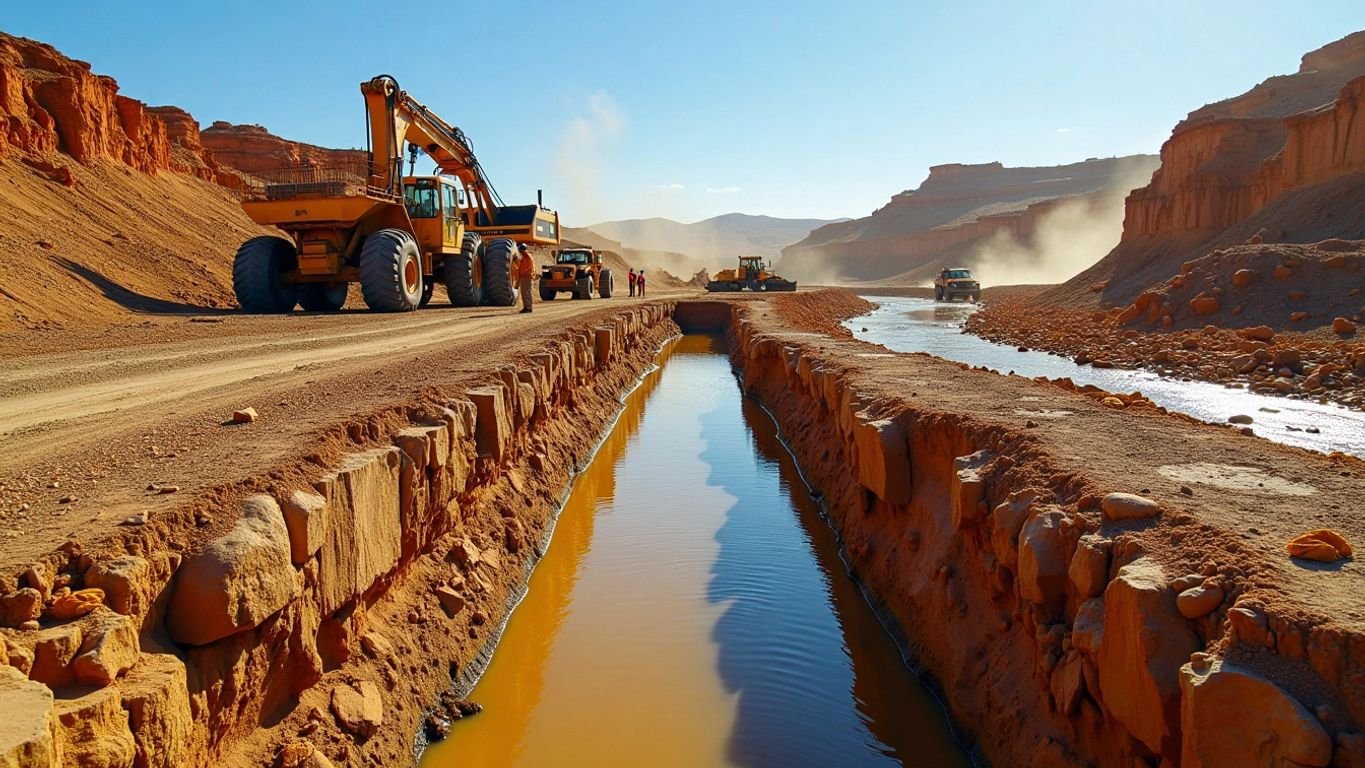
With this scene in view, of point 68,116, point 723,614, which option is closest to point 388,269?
point 723,614

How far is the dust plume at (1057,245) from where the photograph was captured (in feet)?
261

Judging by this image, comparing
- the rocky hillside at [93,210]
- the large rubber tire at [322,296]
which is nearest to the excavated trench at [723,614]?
the rocky hillside at [93,210]

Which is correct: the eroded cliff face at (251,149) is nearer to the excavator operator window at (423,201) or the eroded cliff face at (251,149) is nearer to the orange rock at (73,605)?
the excavator operator window at (423,201)

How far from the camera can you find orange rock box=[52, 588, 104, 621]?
2.95 m

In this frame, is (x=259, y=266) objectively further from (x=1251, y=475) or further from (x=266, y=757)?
(x=1251, y=475)

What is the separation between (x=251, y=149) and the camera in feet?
164

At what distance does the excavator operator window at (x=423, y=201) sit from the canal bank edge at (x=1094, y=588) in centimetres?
1260

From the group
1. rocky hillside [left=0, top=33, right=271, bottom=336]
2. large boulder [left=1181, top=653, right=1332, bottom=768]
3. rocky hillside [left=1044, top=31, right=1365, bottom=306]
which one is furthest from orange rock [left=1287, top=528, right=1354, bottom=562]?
rocky hillside [left=1044, top=31, right=1365, bottom=306]

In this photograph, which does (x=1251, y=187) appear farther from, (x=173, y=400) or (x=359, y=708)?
(x=359, y=708)

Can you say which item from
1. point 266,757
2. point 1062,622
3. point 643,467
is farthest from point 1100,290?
point 266,757

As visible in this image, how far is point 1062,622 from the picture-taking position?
4156 mm

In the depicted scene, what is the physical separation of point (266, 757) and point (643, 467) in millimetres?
7904

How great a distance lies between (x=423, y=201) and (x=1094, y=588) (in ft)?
55.3

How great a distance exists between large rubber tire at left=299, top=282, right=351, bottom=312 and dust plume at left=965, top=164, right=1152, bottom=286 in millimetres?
69592
